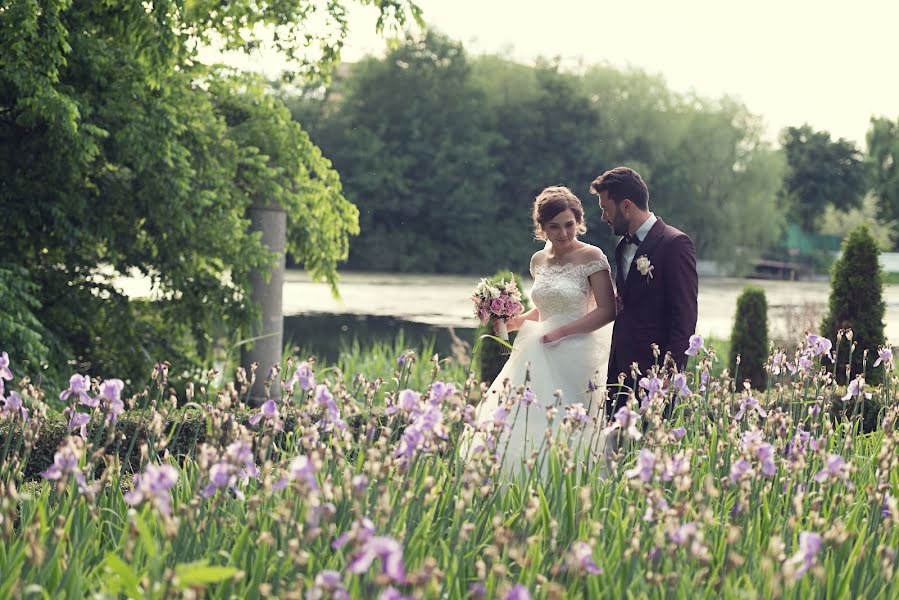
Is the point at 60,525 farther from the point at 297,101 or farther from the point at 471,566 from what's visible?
the point at 297,101

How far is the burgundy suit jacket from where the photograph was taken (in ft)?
16.9

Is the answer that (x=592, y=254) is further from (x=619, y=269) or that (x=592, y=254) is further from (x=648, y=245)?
(x=648, y=245)

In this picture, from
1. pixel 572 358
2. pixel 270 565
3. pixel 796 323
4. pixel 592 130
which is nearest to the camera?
pixel 270 565

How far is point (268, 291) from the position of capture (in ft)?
33.9

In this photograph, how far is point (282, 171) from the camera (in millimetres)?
10547

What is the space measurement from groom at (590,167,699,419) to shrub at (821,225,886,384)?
4.47 meters

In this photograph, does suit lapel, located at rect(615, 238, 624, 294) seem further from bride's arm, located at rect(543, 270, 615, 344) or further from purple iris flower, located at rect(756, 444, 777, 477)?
purple iris flower, located at rect(756, 444, 777, 477)

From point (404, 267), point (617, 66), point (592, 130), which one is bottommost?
point (404, 267)

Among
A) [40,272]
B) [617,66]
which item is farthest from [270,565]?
[617,66]

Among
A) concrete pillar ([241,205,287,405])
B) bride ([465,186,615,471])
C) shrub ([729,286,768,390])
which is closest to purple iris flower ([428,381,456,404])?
bride ([465,186,615,471])

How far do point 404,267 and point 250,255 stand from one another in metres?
34.8

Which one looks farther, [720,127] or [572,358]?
[720,127]

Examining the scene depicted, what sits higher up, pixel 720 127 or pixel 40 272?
pixel 720 127

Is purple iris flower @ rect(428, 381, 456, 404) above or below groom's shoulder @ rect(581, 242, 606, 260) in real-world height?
below
